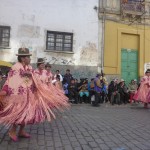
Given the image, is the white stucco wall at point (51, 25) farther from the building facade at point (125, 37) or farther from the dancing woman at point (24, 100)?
the dancing woman at point (24, 100)

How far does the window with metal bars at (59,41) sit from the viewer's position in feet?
66.7

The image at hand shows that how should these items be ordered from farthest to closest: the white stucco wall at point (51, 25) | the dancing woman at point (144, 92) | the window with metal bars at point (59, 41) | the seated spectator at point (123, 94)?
the window with metal bars at point (59, 41) < the white stucco wall at point (51, 25) < the seated spectator at point (123, 94) < the dancing woman at point (144, 92)

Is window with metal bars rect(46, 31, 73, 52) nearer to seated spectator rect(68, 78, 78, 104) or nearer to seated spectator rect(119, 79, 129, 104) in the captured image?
seated spectator rect(68, 78, 78, 104)

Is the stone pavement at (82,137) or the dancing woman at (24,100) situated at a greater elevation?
the dancing woman at (24,100)

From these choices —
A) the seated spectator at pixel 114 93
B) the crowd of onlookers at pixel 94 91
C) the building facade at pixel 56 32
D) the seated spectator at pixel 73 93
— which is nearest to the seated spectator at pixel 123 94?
the crowd of onlookers at pixel 94 91

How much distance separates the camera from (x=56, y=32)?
66.8ft

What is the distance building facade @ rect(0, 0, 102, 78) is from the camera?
19.4m

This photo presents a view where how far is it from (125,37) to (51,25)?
542cm

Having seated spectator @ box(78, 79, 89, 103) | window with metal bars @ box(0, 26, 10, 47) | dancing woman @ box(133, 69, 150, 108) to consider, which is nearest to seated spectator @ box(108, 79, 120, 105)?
seated spectator @ box(78, 79, 89, 103)

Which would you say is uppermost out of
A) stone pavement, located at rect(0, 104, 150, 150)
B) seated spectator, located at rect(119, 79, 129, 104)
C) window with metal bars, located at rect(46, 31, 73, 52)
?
window with metal bars, located at rect(46, 31, 73, 52)

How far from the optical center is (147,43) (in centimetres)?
2234

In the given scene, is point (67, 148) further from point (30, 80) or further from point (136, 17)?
point (136, 17)

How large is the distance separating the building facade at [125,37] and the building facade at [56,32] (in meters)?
0.66

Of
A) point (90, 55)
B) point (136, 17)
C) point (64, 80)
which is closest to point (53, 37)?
point (90, 55)
